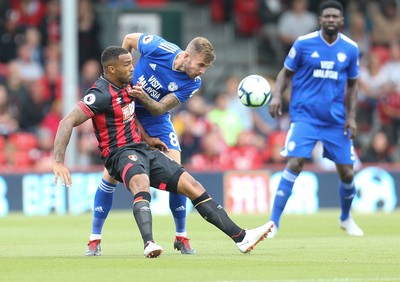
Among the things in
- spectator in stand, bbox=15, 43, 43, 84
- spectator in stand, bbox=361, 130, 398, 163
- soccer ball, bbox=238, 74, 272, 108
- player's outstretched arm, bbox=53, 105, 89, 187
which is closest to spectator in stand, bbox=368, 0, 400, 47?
spectator in stand, bbox=361, 130, 398, 163

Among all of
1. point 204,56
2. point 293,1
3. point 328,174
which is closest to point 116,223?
point 328,174

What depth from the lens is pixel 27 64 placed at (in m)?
21.8

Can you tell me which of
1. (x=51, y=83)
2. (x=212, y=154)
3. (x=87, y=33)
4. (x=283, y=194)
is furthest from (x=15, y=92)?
(x=283, y=194)

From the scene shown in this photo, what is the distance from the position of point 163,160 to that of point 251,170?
9.65m

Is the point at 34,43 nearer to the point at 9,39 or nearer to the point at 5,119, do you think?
the point at 9,39

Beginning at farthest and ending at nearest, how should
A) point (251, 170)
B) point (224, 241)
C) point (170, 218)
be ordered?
1. point (251, 170)
2. point (170, 218)
3. point (224, 241)

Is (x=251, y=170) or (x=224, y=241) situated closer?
(x=224, y=241)

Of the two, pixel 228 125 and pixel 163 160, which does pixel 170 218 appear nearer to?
pixel 228 125

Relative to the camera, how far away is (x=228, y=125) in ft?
69.4

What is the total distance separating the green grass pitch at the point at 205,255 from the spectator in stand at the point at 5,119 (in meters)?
4.29

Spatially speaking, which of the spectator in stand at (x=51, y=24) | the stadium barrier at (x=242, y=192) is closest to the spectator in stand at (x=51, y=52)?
the spectator in stand at (x=51, y=24)

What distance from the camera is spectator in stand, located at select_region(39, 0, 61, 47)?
895 inches

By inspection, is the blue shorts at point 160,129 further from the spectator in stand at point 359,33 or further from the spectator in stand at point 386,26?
the spectator in stand at point 386,26

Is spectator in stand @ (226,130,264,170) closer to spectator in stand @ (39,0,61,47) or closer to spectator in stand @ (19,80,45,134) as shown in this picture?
spectator in stand @ (19,80,45,134)
